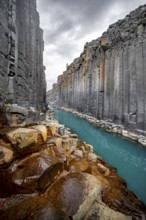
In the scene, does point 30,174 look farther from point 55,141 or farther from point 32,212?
point 55,141

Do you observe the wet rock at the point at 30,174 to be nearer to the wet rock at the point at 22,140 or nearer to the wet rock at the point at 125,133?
the wet rock at the point at 22,140

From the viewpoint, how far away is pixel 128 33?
17125 mm

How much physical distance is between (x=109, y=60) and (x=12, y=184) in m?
20.5

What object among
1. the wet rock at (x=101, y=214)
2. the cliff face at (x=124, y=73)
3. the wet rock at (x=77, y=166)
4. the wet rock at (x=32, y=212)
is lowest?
the wet rock at (x=101, y=214)

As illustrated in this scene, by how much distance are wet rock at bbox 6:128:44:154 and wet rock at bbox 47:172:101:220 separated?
101 cm

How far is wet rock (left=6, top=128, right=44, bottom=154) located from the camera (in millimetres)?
3742

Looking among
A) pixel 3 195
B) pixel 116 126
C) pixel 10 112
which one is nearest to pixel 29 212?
pixel 3 195

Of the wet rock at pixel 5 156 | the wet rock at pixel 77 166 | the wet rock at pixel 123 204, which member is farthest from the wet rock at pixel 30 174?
the wet rock at pixel 123 204

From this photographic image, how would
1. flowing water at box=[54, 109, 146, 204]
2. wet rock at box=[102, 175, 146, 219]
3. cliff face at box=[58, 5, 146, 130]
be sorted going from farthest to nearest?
cliff face at box=[58, 5, 146, 130], flowing water at box=[54, 109, 146, 204], wet rock at box=[102, 175, 146, 219]

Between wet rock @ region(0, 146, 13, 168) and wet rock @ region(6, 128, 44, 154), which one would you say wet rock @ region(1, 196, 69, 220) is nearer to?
wet rock @ region(0, 146, 13, 168)

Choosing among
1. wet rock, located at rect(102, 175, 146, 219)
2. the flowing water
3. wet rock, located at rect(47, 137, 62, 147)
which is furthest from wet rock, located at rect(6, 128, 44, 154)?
the flowing water

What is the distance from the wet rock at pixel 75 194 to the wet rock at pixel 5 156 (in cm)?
101

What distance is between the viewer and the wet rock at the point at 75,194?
296cm

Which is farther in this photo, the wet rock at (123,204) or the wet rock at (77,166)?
the wet rock at (77,166)
